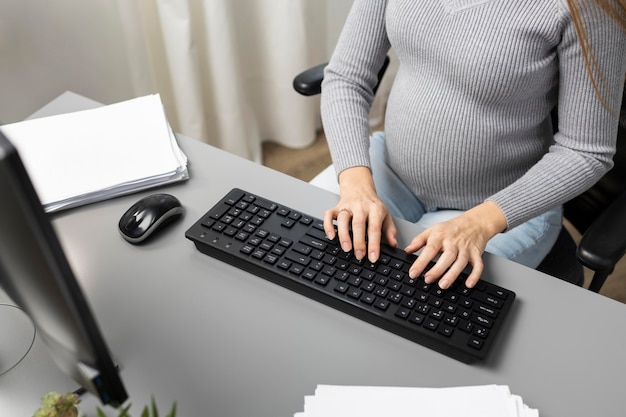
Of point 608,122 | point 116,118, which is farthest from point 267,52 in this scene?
point 608,122

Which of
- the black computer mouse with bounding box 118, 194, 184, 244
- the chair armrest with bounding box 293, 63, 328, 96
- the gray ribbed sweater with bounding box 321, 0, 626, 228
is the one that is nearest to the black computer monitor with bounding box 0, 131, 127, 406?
the black computer mouse with bounding box 118, 194, 184, 244

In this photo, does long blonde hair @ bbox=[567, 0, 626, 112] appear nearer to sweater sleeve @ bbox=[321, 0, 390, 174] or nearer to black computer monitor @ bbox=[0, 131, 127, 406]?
sweater sleeve @ bbox=[321, 0, 390, 174]

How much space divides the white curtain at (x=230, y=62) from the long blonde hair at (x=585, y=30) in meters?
1.13

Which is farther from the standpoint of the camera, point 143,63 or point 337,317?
point 143,63

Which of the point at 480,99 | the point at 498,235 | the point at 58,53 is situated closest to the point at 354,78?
the point at 480,99

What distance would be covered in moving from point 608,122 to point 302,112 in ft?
4.36

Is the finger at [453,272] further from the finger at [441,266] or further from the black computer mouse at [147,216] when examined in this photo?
the black computer mouse at [147,216]

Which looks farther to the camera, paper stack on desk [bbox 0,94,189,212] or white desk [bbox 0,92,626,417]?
paper stack on desk [bbox 0,94,189,212]

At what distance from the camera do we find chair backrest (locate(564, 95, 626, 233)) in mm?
1099

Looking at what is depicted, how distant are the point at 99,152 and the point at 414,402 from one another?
0.65 meters

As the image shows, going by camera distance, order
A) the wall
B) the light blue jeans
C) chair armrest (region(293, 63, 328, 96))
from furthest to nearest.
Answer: the wall, chair armrest (region(293, 63, 328, 96)), the light blue jeans

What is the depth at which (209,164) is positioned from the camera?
101 cm

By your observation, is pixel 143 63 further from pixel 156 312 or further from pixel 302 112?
pixel 156 312

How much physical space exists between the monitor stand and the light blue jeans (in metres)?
0.66
